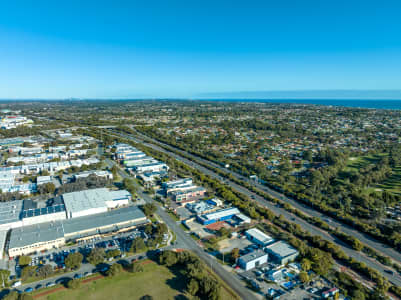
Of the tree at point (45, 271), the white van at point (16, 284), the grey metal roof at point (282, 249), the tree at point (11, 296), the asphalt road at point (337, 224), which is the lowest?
the asphalt road at point (337, 224)

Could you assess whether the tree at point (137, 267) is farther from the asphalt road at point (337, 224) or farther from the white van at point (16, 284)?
the asphalt road at point (337, 224)

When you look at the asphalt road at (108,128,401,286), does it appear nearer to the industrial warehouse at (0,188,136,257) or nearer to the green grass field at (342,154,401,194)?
the industrial warehouse at (0,188,136,257)

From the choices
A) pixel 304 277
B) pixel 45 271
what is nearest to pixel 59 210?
pixel 45 271

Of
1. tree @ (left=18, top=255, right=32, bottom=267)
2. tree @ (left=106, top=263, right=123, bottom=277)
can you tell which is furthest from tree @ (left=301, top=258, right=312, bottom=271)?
tree @ (left=18, top=255, right=32, bottom=267)

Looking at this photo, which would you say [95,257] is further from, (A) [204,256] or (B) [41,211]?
(B) [41,211]

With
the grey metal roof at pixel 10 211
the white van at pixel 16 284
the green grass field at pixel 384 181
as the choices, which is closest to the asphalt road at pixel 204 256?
the white van at pixel 16 284

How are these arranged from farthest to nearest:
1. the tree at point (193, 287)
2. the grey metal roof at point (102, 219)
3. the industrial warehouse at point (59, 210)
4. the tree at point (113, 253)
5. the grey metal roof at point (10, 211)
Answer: the grey metal roof at point (10, 211) < the industrial warehouse at point (59, 210) < the grey metal roof at point (102, 219) < the tree at point (113, 253) < the tree at point (193, 287)
